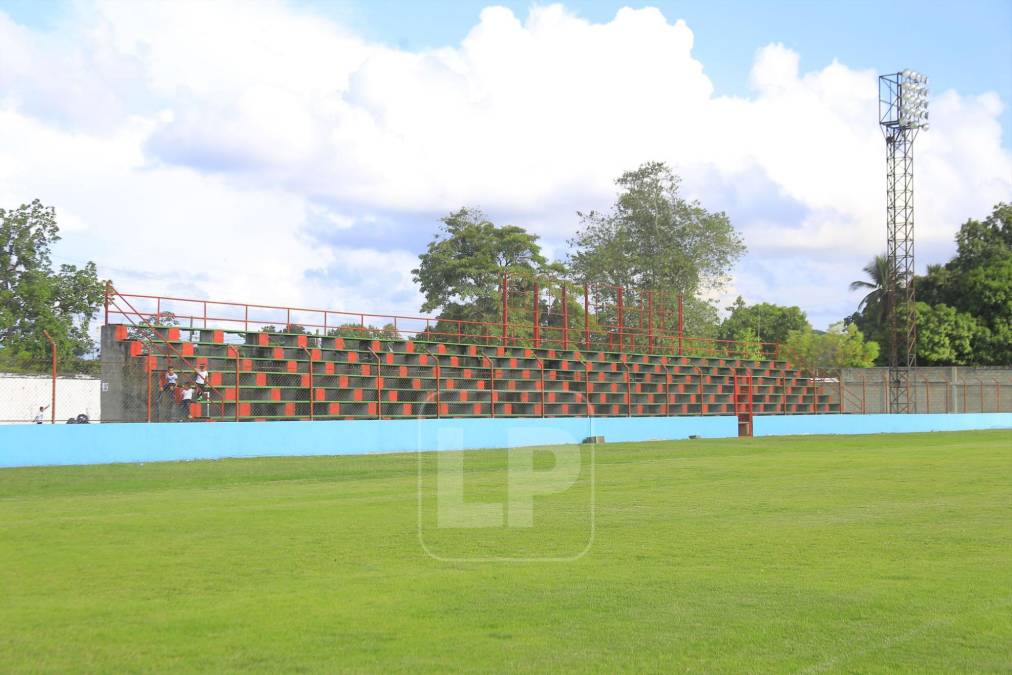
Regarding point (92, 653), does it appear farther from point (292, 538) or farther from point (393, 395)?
point (393, 395)

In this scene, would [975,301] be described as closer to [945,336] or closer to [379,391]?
[945,336]

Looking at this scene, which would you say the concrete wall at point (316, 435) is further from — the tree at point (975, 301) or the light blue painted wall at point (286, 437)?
the tree at point (975, 301)

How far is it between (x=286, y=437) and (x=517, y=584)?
1876 cm

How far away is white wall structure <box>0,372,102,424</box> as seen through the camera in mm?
30984

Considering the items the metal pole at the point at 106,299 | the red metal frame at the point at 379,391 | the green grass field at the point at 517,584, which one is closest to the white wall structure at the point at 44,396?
the metal pole at the point at 106,299

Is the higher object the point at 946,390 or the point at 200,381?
the point at 200,381

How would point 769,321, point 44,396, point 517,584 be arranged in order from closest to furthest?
point 517,584 < point 44,396 < point 769,321

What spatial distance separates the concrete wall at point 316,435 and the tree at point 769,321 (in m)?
57.9

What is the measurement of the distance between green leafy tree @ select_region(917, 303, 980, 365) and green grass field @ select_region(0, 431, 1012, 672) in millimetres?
54653

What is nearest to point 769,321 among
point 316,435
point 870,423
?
point 870,423

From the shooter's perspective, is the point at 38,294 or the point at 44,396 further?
the point at 38,294

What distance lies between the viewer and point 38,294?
47.1 meters

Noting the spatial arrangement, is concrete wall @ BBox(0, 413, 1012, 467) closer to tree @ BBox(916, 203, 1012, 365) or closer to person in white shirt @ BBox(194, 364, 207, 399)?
person in white shirt @ BBox(194, 364, 207, 399)

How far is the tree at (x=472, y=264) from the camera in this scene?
5806 cm
